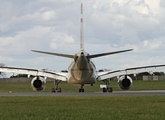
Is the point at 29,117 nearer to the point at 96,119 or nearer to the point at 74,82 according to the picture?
the point at 96,119

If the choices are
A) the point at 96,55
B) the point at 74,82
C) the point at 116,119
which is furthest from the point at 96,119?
the point at 74,82

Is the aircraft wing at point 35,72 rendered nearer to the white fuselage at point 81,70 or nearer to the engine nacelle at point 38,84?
the engine nacelle at point 38,84

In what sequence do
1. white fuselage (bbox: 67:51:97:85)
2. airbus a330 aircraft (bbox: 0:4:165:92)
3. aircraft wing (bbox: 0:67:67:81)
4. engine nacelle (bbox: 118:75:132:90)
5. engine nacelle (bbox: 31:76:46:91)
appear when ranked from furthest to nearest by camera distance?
aircraft wing (bbox: 0:67:67:81), engine nacelle (bbox: 31:76:46:91), engine nacelle (bbox: 118:75:132:90), airbus a330 aircraft (bbox: 0:4:165:92), white fuselage (bbox: 67:51:97:85)

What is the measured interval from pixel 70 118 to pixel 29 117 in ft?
5.65

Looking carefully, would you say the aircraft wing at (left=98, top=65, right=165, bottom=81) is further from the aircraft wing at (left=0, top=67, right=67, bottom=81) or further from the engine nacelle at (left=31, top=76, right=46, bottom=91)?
the engine nacelle at (left=31, top=76, right=46, bottom=91)

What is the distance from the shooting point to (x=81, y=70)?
44.4 m

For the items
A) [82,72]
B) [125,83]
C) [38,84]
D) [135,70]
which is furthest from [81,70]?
[135,70]

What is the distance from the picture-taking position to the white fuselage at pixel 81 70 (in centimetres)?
4312

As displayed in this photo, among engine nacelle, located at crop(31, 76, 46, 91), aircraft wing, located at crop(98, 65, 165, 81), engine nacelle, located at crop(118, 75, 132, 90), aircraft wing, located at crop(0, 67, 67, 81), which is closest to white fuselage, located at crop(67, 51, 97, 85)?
aircraft wing, located at crop(98, 65, 165, 81)

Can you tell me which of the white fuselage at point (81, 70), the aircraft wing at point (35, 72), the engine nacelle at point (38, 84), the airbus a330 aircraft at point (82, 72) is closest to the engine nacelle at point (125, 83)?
the airbus a330 aircraft at point (82, 72)

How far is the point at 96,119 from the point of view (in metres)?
16.3

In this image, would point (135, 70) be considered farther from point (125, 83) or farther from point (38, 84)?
point (38, 84)

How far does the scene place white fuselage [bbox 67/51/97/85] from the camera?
43125 mm

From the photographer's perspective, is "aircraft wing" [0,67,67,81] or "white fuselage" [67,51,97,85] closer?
"white fuselage" [67,51,97,85]
